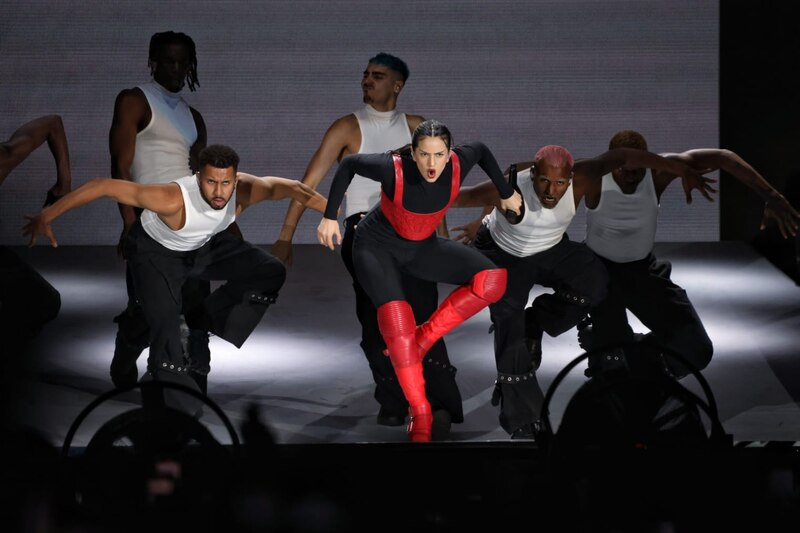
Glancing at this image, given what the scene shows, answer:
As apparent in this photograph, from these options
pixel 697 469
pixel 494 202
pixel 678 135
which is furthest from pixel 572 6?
pixel 697 469

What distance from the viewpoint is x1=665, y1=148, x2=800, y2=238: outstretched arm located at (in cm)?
451

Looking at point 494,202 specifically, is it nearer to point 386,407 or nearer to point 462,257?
point 462,257

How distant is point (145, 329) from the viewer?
185 inches

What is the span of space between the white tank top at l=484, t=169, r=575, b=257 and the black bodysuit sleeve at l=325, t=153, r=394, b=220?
55 centimetres

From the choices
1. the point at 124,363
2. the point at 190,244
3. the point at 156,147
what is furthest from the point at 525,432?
the point at 156,147

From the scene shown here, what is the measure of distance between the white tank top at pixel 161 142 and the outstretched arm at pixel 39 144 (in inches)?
9.9

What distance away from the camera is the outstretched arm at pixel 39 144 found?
15.4 ft

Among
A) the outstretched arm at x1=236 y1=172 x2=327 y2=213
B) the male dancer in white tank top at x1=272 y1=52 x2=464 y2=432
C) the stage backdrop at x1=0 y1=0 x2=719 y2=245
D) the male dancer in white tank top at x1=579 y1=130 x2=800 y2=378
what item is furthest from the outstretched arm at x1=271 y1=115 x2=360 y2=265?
the stage backdrop at x1=0 y1=0 x2=719 y2=245

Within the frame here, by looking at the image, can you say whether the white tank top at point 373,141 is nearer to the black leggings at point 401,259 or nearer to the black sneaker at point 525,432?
the black leggings at point 401,259

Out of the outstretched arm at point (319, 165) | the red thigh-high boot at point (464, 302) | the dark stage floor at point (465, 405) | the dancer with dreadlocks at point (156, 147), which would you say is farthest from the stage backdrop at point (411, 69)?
the red thigh-high boot at point (464, 302)

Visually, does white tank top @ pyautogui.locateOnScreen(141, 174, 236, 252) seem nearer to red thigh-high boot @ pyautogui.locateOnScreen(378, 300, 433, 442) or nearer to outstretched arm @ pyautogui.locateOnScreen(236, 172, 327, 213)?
outstretched arm @ pyautogui.locateOnScreen(236, 172, 327, 213)

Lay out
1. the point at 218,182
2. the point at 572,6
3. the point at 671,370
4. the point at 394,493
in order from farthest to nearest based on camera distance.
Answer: the point at 572,6 < the point at 671,370 < the point at 218,182 < the point at 394,493

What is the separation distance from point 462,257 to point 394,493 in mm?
906

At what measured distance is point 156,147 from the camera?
476 centimetres
